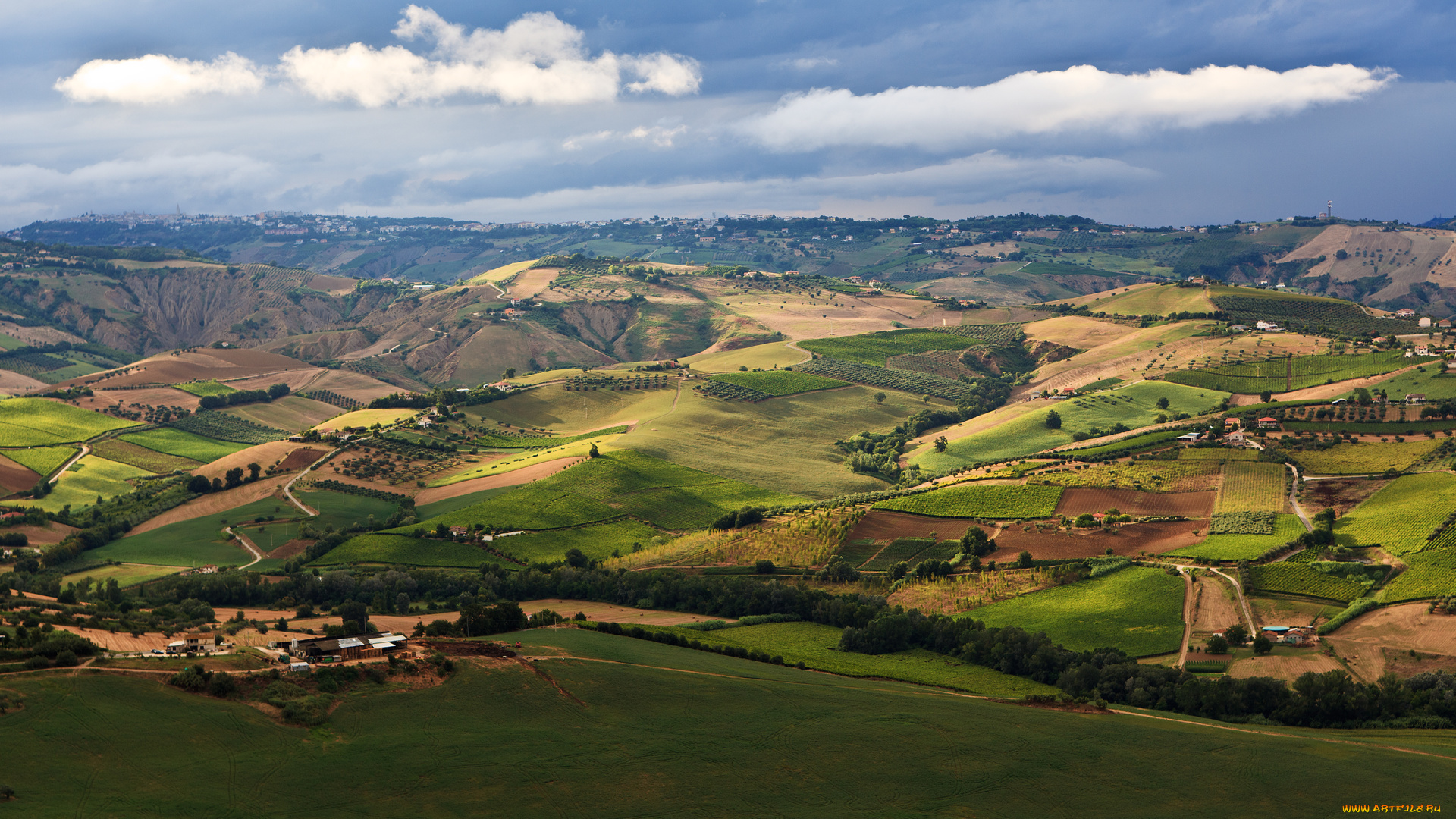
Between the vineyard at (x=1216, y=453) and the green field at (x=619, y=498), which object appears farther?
the green field at (x=619, y=498)

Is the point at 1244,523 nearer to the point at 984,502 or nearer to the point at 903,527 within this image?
the point at 984,502

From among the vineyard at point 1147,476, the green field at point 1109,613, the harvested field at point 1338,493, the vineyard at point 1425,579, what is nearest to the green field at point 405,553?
the green field at point 1109,613

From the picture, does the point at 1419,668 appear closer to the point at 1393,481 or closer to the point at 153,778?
the point at 1393,481

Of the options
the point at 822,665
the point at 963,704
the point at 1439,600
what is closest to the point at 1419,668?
the point at 1439,600

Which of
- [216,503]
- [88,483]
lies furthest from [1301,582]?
[88,483]

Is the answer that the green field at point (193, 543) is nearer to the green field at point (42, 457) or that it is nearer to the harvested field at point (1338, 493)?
the green field at point (42, 457)

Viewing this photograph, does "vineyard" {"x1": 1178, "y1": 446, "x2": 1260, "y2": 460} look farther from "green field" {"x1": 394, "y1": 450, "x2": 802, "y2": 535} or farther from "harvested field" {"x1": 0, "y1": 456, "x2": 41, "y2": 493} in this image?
"harvested field" {"x1": 0, "y1": 456, "x2": 41, "y2": 493}
